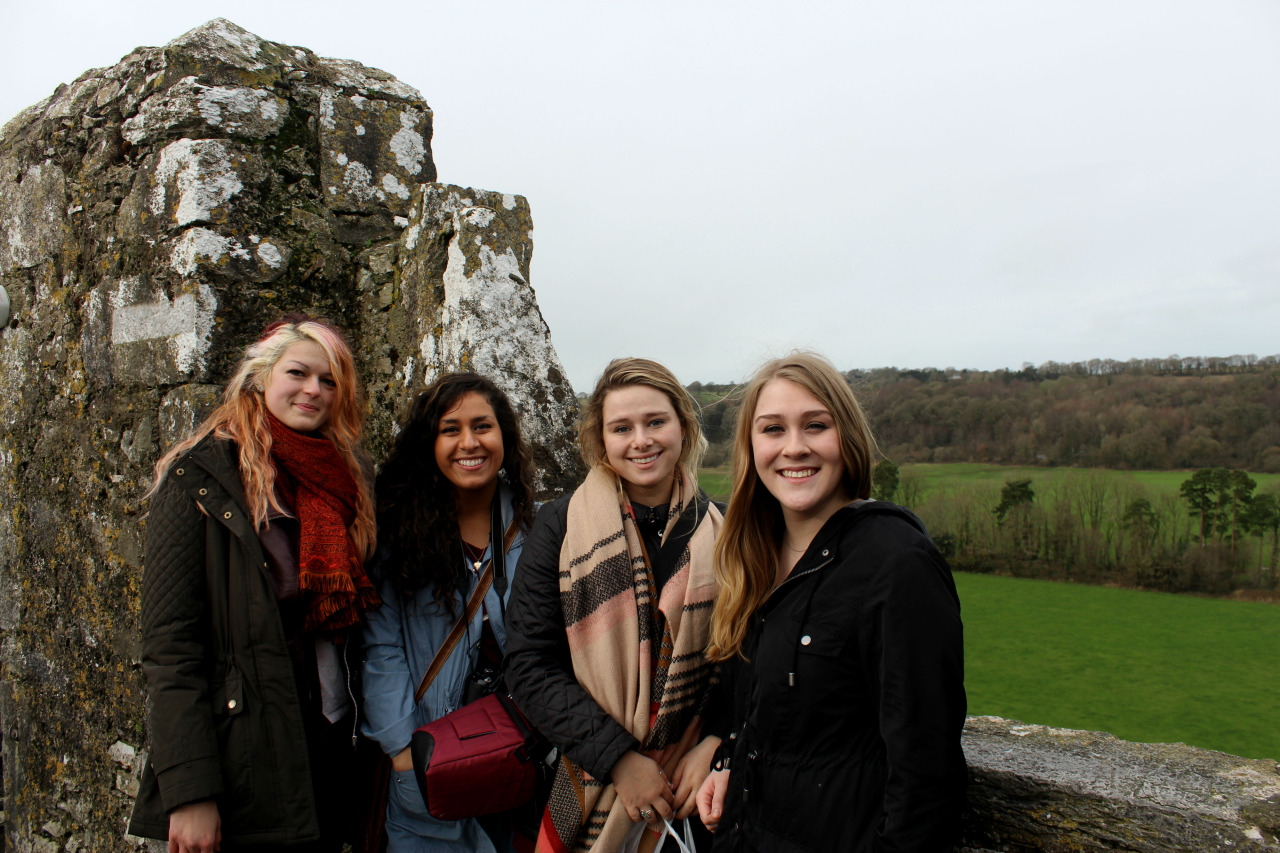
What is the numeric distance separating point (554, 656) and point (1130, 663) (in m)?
23.7

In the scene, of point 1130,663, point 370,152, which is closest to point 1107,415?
point 1130,663

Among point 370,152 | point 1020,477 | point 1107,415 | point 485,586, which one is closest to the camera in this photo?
point 485,586

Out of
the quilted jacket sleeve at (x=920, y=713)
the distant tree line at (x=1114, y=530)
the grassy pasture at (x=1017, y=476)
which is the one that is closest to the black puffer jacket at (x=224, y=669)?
the quilted jacket sleeve at (x=920, y=713)

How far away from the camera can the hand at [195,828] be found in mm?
1595

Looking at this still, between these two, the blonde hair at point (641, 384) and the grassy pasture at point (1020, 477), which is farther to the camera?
the grassy pasture at point (1020, 477)

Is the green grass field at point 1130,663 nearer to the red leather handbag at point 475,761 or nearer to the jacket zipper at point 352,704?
the red leather handbag at point 475,761

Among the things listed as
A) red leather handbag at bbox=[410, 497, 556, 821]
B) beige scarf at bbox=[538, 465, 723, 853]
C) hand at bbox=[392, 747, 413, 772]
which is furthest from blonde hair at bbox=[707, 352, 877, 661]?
hand at bbox=[392, 747, 413, 772]

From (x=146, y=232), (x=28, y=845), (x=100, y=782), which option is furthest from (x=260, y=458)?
(x=28, y=845)

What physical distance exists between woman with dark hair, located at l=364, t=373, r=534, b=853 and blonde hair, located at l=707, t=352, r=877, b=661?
2.38ft

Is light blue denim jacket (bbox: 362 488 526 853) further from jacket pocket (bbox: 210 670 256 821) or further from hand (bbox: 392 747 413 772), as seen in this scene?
jacket pocket (bbox: 210 670 256 821)

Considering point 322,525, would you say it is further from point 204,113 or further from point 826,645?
point 204,113

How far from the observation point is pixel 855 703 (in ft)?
4.33

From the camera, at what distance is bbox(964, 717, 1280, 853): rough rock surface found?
136 centimetres

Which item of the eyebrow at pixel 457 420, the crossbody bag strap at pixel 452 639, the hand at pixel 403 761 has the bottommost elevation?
the hand at pixel 403 761
